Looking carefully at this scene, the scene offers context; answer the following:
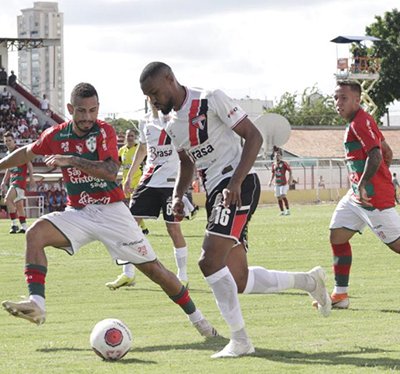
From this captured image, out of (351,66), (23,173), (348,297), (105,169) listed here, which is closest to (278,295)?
(348,297)

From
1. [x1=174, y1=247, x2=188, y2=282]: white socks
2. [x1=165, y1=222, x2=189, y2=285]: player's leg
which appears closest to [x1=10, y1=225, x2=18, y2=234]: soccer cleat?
[x1=165, y1=222, x2=189, y2=285]: player's leg

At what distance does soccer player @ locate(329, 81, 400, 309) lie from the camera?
11.5m

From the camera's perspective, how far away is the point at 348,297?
1260 cm

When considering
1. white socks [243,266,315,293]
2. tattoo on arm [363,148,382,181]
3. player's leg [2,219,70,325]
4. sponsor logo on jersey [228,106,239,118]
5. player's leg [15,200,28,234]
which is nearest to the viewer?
sponsor logo on jersey [228,106,239,118]

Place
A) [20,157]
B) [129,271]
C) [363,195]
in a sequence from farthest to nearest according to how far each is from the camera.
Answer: [129,271], [363,195], [20,157]

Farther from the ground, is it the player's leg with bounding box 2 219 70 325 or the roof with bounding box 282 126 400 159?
the player's leg with bounding box 2 219 70 325

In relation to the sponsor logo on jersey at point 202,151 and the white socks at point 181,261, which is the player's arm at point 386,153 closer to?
the sponsor logo on jersey at point 202,151

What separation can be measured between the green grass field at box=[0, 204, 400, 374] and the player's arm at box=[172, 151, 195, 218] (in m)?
1.13

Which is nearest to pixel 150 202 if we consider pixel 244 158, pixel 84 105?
pixel 84 105

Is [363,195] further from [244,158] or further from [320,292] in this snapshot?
[244,158]

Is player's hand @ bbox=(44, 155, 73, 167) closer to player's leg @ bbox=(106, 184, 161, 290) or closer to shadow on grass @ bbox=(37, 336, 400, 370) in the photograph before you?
shadow on grass @ bbox=(37, 336, 400, 370)

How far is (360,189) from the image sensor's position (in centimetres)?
1162

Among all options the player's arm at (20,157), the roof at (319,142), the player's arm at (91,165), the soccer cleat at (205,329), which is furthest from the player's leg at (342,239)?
the roof at (319,142)

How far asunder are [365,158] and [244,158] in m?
3.29
